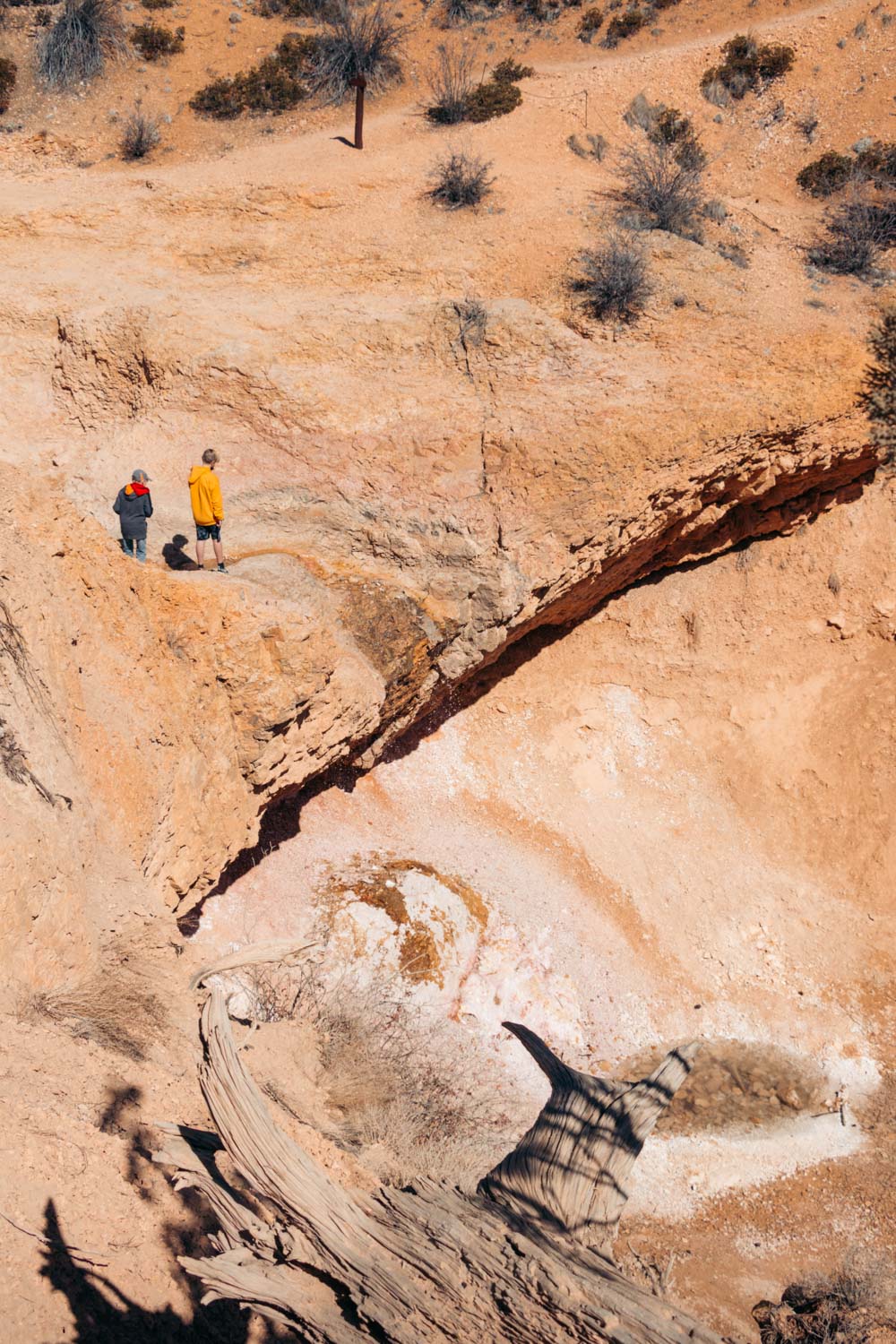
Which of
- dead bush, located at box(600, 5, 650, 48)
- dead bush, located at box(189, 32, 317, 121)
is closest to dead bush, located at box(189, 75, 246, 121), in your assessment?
dead bush, located at box(189, 32, 317, 121)

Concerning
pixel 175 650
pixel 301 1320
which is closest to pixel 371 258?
pixel 175 650

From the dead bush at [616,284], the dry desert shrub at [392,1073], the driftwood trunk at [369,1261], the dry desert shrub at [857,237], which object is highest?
the dry desert shrub at [857,237]

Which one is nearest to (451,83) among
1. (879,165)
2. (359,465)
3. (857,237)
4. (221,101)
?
(221,101)

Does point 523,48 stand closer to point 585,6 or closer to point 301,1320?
point 585,6

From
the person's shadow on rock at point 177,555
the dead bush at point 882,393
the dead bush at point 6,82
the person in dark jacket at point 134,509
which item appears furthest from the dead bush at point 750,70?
the person in dark jacket at point 134,509

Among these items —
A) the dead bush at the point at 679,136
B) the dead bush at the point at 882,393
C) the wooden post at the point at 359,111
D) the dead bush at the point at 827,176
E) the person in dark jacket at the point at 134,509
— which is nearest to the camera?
the person in dark jacket at the point at 134,509

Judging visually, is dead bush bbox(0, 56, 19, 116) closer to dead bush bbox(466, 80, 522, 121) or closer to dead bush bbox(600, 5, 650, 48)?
dead bush bbox(466, 80, 522, 121)

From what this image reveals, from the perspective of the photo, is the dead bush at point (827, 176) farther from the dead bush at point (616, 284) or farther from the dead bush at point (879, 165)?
the dead bush at point (616, 284)

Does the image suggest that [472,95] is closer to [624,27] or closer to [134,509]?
[624,27]
